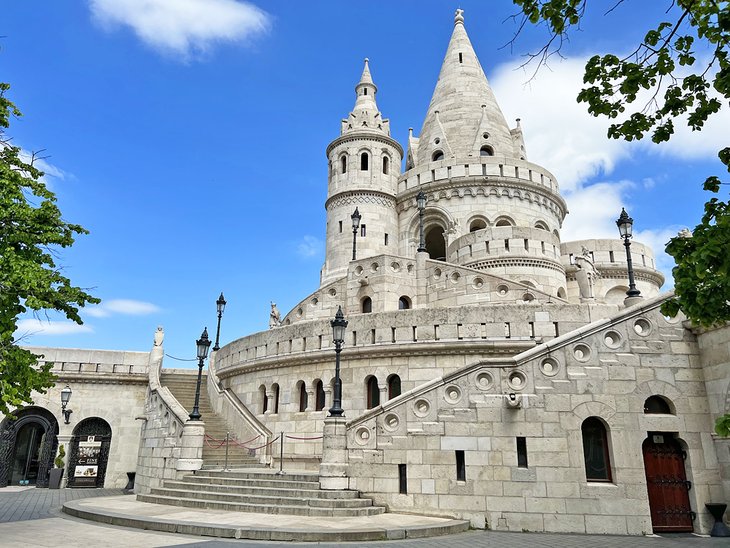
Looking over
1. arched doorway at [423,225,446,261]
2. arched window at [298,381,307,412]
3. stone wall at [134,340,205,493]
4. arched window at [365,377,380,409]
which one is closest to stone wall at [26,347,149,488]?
stone wall at [134,340,205,493]

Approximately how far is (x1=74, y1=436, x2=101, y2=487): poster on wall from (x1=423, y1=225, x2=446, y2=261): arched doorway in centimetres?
2149

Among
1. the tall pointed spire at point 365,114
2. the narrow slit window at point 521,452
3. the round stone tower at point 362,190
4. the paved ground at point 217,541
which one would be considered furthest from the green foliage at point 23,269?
the tall pointed spire at point 365,114

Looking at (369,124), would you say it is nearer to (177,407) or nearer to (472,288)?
(472,288)

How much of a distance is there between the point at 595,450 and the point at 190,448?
434 inches

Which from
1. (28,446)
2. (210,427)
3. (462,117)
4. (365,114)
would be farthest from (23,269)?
(462,117)

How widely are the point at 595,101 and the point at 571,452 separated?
7.57 metres

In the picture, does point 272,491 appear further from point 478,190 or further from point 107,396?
point 478,190

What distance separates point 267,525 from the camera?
10234 millimetres

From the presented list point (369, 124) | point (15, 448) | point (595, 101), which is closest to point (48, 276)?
point (595, 101)

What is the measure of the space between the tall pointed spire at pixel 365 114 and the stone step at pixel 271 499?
24.7m

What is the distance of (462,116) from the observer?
35.6 meters

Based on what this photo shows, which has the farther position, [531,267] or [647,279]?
[647,279]

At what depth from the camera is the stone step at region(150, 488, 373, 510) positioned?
38.5 feet

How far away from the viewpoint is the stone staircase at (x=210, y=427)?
669 inches
